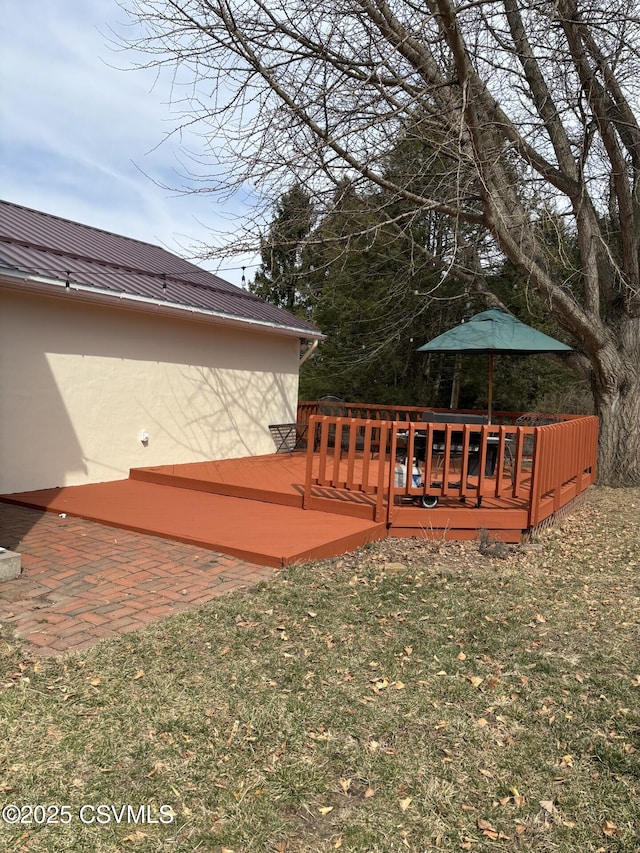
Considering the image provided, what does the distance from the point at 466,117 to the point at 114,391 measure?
18.9ft

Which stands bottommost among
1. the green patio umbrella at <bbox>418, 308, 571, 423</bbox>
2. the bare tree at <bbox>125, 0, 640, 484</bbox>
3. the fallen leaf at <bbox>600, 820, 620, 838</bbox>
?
the fallen leaf at <bbox>600, 820, 620, 838</bbox>

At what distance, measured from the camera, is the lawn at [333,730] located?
2.22 metres

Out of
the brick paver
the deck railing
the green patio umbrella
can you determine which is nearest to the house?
the brick paver

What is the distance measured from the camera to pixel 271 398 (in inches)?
450

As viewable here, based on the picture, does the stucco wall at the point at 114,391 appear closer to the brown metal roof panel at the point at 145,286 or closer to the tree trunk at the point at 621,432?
the brown metal roof panel at the point at 145,286

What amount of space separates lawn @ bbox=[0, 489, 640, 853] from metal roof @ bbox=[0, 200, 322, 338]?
471 centimetres

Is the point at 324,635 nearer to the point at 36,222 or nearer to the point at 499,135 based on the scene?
the point at 36,222

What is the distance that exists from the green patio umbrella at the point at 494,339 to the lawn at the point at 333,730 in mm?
4498

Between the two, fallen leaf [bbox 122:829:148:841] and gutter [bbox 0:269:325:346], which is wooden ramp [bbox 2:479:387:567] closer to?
gutter [bbox 0:269:325:346]

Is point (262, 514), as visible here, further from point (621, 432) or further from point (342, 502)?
point (621, 432)

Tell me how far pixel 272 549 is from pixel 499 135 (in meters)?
8.65

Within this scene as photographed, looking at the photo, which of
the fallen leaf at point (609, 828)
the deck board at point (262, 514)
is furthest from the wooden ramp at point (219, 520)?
the fallen leaf at point (609, 828)

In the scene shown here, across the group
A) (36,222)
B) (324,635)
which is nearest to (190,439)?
Answer: (36,222)

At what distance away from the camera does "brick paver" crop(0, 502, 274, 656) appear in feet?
12.0
